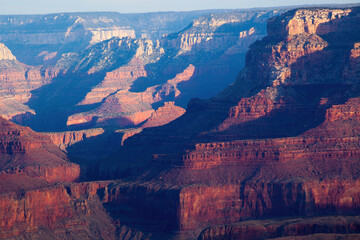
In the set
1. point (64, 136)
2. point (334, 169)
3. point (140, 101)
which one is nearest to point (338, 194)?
point (334, 169)

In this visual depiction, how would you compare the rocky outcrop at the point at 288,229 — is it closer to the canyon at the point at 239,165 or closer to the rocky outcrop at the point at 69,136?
the canyon at the point at 239,165

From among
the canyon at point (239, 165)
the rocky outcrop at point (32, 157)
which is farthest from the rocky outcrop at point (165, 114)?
the rocky outcrop at point (32, 157)

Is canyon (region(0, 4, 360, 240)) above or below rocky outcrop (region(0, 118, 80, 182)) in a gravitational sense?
above

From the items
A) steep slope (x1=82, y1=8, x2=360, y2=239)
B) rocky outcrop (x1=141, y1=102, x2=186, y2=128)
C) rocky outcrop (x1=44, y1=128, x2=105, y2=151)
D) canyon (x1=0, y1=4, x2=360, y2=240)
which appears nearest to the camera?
canyon (x1=0, y1=4, x2=360, y2=240)

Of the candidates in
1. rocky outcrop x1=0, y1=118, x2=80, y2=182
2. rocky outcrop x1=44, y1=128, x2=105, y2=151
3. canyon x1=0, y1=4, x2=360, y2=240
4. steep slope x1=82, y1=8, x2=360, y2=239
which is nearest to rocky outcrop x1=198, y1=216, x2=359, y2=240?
canyon x1=0, y1=4, x2=360, y2=240

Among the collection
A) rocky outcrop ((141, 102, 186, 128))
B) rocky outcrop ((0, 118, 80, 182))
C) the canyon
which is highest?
the canyon

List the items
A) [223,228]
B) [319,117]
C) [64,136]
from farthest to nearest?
1. [64,136]
2. [319,117]
3. [223,228]

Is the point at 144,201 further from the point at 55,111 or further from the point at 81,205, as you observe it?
the point at 55,111

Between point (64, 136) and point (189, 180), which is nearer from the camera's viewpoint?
point (189, 180)

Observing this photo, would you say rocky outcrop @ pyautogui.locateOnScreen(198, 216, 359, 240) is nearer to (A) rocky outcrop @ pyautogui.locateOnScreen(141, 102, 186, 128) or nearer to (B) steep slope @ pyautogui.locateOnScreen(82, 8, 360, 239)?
(B) steep slope @ pyautogui.locateOnScreen(82, 8, 360, 239)
